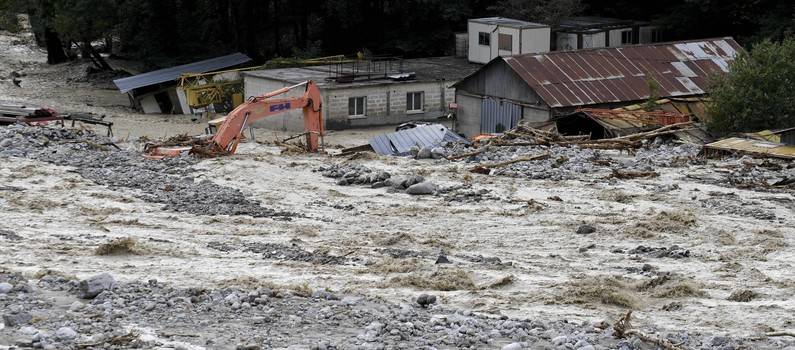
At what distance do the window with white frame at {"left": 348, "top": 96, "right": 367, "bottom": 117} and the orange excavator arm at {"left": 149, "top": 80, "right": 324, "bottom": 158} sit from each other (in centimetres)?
1045

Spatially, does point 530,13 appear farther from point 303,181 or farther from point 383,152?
point 303,181

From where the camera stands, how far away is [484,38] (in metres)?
47.4

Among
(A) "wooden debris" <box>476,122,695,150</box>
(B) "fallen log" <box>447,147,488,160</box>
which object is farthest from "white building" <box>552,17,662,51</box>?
(B) "fallen log" <box>447,147,488,160</box>

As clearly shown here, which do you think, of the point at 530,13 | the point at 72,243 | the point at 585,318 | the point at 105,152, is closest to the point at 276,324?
the point at 585,318

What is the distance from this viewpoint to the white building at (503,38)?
46.2m

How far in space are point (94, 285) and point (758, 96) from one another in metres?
20.3

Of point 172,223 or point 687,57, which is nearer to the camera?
point 172,223

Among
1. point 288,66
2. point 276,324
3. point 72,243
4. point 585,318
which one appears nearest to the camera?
point 276,324

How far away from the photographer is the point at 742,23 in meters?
51.0

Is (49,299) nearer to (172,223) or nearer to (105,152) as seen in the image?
(172,223)

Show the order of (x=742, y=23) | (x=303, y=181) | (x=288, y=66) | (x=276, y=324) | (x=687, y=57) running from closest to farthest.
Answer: (x=276, y=324) → (x=303, y=181) → (x=687, y=57) → (x=288, y=66) → (x=742, y=23)

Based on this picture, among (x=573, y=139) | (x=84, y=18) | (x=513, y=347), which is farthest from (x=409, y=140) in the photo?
(x=84, y=18)

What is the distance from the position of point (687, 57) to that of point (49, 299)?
2841 cm

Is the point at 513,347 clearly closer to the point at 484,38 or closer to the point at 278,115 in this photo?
the point at 278,115
